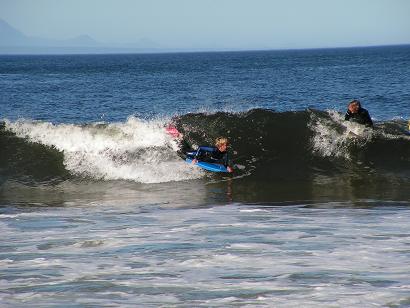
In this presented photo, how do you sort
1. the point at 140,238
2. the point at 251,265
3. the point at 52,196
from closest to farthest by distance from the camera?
the point at 251,265, the point at 140,238, the point at 52,196

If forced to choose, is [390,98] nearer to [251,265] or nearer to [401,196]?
[401,196]

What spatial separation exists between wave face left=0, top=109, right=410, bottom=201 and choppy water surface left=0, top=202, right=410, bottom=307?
4.40 meters

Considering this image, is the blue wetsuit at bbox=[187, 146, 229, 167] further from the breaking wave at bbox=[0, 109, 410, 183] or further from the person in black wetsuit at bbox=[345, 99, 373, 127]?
the person in black wetsuit at bbox=[345, 99, 373, 127]

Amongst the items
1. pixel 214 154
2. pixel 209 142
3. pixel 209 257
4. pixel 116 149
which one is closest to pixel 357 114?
pixel 209 142

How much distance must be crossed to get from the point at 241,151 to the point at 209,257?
11797 millimetres

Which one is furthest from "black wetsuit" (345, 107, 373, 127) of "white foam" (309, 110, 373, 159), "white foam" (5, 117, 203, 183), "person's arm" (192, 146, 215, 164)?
"white foam" (5, 117, 203, 183)

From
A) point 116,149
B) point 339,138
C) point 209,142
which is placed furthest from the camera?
point 209,142

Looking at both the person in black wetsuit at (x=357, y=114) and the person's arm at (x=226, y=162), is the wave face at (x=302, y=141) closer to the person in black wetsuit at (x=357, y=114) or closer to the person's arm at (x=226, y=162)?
the person in black wetsuit at (x=357, y=114)

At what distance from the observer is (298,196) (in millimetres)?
16391

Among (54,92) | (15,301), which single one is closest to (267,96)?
(54,92)

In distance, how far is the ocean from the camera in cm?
884

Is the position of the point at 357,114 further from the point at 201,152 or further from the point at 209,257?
the point at 209,257

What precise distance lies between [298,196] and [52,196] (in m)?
6.06

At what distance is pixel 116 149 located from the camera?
22188 mm
